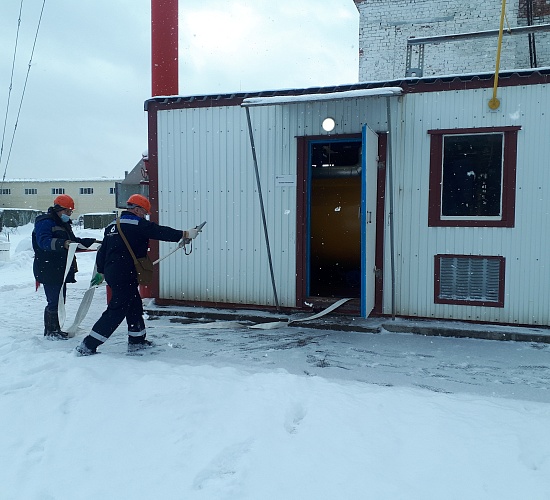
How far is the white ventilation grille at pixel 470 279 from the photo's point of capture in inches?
245

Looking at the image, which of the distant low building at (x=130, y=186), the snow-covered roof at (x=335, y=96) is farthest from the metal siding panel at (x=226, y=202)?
the distant low building at (x=130, y=186)

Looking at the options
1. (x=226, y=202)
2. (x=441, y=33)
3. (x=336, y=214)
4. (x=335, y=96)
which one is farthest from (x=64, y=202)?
(x=441, y=33)

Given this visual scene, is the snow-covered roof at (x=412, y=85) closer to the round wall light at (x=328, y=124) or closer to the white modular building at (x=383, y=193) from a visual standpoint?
the white modular building at (x=383, y=193)

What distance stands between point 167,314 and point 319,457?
15.4ft

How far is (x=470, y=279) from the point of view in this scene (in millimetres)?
6293

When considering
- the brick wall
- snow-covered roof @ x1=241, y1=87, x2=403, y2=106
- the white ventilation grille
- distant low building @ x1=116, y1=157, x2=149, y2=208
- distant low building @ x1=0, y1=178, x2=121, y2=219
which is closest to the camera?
snow-covered roof @ x1=241, y1=87, x2=403, y2=106

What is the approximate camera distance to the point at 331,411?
11.8 ft

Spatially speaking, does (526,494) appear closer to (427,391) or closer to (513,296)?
(427,391)

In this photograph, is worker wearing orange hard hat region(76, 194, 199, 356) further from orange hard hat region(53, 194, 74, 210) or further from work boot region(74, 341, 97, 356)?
orange hard hat region(53, 194, 74, 210)

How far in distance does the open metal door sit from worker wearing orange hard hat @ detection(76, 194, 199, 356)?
6.81 feet

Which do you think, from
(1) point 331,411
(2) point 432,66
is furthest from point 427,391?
(2) point 432,66

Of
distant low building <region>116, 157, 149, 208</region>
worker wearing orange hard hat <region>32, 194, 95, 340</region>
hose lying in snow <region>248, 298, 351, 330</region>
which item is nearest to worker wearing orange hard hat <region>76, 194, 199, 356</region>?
worker wearing orange hard hat <region>32, 194, 95, 340</region>

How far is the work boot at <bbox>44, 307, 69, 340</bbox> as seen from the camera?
5898 millimetres

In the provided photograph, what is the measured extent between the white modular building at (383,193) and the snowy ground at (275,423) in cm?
117
